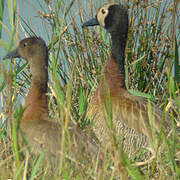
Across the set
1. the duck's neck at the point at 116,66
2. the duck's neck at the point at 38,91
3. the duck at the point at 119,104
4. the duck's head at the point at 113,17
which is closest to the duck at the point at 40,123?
the duck's neck at the point at 38,91

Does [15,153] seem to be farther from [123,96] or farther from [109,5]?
[109,5]

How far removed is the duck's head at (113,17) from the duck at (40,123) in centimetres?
87

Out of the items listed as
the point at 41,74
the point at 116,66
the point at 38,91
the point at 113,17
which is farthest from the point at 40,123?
the point at 113,17

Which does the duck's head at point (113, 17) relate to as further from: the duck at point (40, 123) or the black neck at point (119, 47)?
the duck at point (40, 123)

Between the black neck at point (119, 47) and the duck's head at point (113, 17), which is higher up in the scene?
the duck's head at point (113, 17)

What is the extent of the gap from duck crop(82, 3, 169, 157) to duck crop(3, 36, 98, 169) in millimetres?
487

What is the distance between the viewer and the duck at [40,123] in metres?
3.23

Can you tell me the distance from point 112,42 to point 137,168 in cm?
236

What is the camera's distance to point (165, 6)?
17.9ft

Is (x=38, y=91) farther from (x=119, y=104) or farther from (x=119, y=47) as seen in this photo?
(x=119, y=47)

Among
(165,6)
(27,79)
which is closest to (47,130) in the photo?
(27,79)

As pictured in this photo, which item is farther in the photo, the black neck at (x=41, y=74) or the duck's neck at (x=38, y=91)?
the black neck at (x=41, y=74)

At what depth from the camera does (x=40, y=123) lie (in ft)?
12.2

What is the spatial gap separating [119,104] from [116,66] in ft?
1.68
